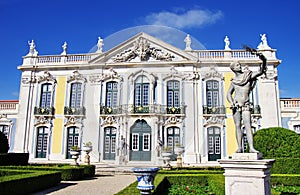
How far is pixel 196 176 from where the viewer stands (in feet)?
30.8

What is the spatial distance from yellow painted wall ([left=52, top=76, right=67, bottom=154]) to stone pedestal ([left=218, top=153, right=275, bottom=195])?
15.4 metres

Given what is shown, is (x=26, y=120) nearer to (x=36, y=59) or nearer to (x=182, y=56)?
(x=36, y=59)

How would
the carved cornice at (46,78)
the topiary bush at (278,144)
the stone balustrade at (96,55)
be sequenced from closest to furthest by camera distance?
the topiary bush at (278,144), the stone balustrade at (96,55), the carved cornice at (46,78)

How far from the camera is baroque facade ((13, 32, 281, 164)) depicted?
56.1 ft

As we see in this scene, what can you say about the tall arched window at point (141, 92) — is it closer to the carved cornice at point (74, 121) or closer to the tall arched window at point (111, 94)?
the tall arched window at point (111, 94)

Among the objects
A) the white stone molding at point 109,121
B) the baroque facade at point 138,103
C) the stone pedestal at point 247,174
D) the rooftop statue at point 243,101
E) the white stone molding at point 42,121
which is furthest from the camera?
the white stone molding at point 42,121

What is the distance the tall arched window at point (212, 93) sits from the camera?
17.7 meters

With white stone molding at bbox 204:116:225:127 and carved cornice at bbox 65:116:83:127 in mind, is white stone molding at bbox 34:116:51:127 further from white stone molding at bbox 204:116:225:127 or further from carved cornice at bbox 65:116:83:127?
white stone molding at bbox 204:116:225:127

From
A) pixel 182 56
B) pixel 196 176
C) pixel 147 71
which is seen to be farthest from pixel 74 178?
pixel 182 56

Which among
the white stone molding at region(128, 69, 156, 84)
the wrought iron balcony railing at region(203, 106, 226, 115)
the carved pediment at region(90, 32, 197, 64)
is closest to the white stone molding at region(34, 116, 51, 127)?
the carved pediment at region(90, 32, 197, 64)

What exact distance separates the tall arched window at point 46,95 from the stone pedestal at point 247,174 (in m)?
16.8

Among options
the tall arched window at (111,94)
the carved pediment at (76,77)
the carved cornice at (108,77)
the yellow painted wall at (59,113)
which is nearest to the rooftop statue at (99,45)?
the carved cornice at (108,77)

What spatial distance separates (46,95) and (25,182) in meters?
12.5

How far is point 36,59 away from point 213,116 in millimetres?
14392
